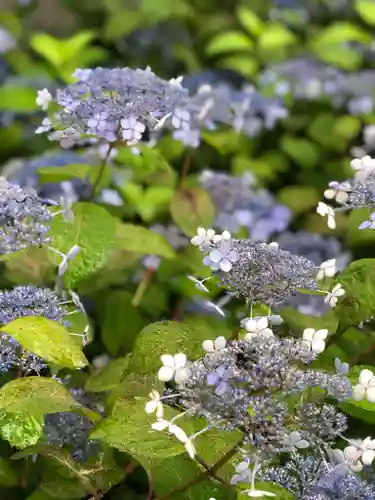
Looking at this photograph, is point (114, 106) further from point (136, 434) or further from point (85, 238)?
point (136, 434)

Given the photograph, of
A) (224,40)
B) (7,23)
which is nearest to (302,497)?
(224,40)

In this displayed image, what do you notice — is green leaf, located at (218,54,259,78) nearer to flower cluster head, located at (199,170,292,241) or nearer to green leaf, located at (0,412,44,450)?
flower cluster head, located at (199,170,292,241)

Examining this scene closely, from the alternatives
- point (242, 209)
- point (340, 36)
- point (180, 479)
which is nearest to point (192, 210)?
point (242, 209)

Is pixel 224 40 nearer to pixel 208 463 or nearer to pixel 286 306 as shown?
pixel 286 306

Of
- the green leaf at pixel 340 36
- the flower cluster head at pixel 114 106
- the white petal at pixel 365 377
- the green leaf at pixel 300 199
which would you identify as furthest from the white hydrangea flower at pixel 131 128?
the green leaf at pixel 340 36

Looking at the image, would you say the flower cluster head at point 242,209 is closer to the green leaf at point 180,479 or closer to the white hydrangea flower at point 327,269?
the white hydrangea flower at point 327,269

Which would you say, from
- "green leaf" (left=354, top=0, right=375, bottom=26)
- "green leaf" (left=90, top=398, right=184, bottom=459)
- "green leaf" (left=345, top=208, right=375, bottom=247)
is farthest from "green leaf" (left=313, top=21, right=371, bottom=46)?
"green leaf" (left=90, top=398, right=184, bottom=459)

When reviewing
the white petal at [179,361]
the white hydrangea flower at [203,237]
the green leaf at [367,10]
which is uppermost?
the white petal at [179,361]
